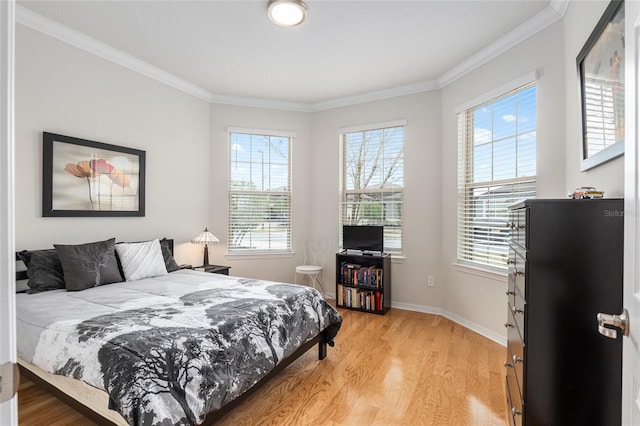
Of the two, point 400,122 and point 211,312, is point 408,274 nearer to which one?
point 400,122

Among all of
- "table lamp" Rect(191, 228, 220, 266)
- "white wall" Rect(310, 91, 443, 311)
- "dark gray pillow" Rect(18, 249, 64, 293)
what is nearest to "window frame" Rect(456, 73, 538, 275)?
"white wall" Rect(310, 91, 443, 311)

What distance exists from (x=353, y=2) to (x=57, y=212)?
3097 millimetres

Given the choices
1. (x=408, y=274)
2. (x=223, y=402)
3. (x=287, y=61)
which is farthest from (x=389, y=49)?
(x=223, y=402)

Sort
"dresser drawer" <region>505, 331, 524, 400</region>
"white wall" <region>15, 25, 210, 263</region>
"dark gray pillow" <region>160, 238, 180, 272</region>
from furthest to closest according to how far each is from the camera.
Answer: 1. "dark gray pillow" <region>160, 238, 180, 272</region>
2. "white wall" <region>15, 25, 210, 263</region>
3. "dresser drawer" <region>505, 331, 524, 400</region>

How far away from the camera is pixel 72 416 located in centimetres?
205

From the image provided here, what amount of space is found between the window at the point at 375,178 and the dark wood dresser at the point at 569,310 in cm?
283

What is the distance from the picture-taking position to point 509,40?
311cm

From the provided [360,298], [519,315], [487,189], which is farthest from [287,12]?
[360,298]

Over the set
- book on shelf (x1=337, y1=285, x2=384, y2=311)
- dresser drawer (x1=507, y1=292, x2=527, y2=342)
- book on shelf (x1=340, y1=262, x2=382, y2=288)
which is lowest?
book on shelf (x1=337, y1=285, x2=384, y2=311)

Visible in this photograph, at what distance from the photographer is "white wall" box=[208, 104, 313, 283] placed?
4.65 meters

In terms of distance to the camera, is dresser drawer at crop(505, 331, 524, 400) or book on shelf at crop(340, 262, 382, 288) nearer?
dresser drawer at crop(505, 331, 524, 400)

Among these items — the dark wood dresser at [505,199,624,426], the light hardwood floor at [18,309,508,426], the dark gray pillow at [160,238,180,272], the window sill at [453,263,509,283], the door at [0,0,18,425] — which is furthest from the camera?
the dark gray pillow at [160,238,180,272]

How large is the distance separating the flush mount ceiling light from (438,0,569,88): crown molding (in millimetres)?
1877

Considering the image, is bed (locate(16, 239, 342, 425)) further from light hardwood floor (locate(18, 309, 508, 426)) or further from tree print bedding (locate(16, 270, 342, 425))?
light hardwood floor (locate(18, 309, 508, 426))
